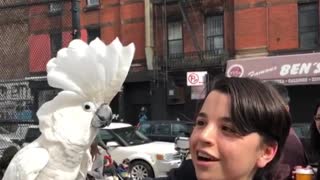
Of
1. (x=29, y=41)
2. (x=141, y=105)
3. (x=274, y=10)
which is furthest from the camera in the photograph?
(x=141, y=105)

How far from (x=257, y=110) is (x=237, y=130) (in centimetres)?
9

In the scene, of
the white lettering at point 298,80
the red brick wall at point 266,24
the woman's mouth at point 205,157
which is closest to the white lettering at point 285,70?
the white lettering at point 298,80

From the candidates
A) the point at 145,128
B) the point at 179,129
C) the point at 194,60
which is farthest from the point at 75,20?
the point at 194,60

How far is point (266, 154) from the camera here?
174cm

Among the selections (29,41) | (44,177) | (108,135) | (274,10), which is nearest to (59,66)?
(44,177)

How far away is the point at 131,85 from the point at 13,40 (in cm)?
2024

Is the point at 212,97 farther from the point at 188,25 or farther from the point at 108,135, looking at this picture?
the point at 188,25

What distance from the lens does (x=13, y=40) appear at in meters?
5.97

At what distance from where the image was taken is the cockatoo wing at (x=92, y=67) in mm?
3252

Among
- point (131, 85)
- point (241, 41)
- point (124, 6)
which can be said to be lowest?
point (131, 85)

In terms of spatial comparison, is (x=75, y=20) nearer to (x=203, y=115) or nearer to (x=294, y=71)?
(x=203, y=115)

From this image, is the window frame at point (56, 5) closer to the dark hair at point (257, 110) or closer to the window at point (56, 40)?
the window at point (56, 40)

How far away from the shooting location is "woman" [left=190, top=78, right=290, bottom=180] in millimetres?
1590

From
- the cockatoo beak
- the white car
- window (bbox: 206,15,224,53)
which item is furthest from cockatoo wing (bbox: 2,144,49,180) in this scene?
window (bbox: 206,15,224,53)
